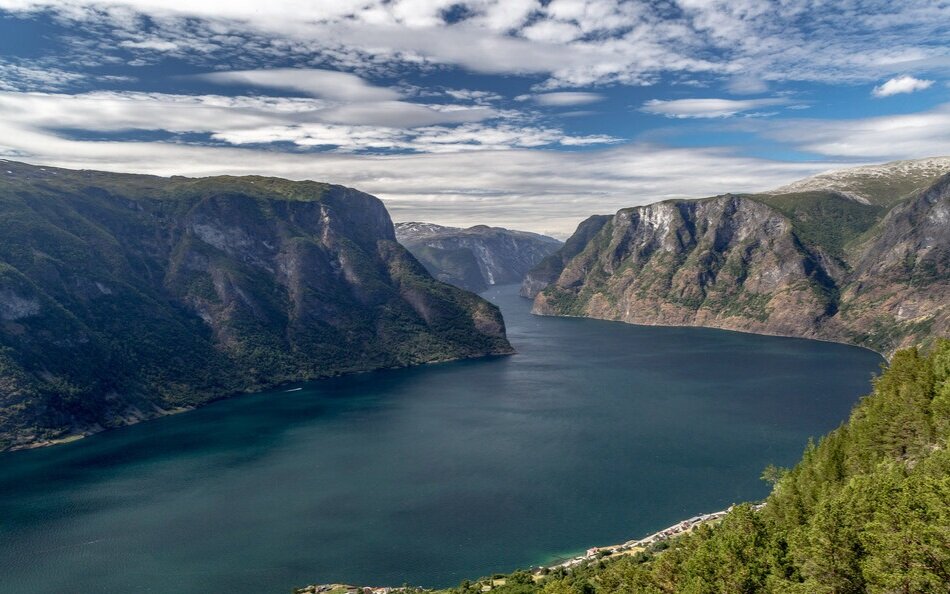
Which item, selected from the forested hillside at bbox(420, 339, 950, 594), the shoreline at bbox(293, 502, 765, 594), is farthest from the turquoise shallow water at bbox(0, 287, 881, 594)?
the forested hillside at bbox(420, 339, 950, 594)

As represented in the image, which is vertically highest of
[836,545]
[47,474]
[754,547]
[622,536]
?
[836,545]

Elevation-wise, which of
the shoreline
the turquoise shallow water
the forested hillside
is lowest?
the turquoise shallow water

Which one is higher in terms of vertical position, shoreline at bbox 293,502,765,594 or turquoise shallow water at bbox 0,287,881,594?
shoreline at bbox 293,502,765,594

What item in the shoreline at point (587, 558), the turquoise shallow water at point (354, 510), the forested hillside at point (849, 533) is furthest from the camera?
the turquoise shallow water at point (354, 510)

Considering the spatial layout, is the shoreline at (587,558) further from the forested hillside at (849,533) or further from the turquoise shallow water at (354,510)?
the forested hillside at (849,533)

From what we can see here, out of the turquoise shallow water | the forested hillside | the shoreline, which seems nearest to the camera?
the forested hillside

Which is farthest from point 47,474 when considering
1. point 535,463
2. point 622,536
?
point 622,536

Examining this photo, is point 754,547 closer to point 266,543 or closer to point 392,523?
point 392,523

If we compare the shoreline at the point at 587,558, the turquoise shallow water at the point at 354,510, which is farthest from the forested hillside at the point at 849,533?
the turquoise shallow water at the point at 354,510

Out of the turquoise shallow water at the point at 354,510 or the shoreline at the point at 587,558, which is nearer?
the shoreline at the point at 587,558

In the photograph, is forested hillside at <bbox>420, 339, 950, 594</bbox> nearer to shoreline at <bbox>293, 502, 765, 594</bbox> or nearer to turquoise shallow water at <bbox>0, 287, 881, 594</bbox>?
shoreline at <bbox>293, 502, 765, 594</bbox>

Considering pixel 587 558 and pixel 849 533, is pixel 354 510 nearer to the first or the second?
pixel 587 558
